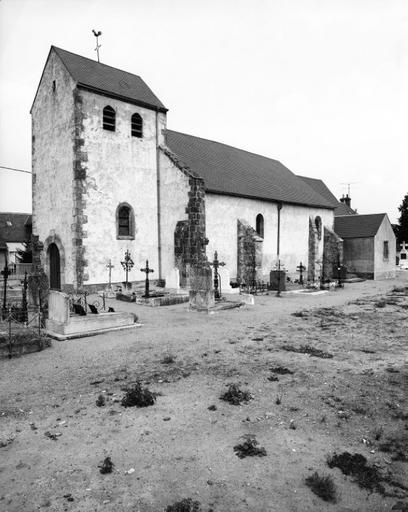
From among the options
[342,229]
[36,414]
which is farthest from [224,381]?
[342,229]

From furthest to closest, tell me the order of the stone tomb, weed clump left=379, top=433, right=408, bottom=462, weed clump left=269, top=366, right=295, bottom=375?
1. the stone tomb
2. weed clump left=269, top=366, right=295, bottom=375
3. weed clump left=379, top=433, right=408, bottom=462

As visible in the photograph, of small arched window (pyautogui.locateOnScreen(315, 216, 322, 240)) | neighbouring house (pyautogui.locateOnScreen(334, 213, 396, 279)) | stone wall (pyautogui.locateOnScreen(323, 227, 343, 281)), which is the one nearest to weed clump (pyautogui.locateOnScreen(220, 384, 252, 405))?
stone wall (pyautogui.locateOnScreen(323, 227, 343, 281))

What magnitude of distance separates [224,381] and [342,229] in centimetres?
2884

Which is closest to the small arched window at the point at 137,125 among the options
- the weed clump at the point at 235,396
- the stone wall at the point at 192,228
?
the stone wall at the point at 192,228

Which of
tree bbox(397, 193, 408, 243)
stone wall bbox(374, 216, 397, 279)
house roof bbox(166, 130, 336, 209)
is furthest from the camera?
tree bbox(397, 193, 408, 243)

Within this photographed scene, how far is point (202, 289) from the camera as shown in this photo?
14336mm

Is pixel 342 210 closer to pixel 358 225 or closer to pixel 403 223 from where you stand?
pixel 358 225

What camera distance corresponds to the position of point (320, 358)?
26.1ft

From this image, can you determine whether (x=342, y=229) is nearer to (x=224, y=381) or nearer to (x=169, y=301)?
(x=169, y=301)

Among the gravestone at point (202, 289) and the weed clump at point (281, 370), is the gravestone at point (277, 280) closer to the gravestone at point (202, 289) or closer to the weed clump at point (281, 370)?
the gravestone at point (202, 289)

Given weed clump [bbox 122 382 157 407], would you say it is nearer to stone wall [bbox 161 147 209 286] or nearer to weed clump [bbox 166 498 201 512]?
weed clump [bbox 166 498 201 512]

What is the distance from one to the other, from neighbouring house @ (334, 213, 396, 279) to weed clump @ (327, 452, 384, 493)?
28544 mm

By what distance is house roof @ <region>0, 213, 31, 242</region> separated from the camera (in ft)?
157

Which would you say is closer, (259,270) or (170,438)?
(170,438)
